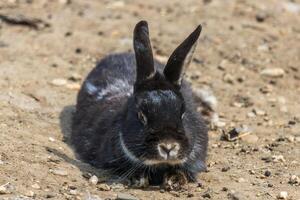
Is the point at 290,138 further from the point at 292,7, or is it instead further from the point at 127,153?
the point at 292,7

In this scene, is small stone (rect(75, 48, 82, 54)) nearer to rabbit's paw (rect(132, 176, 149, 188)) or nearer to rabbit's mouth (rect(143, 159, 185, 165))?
rabbit's paw (rect(132, 176, 149, 188))

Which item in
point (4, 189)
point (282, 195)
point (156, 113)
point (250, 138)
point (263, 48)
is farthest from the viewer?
point (263, 48)

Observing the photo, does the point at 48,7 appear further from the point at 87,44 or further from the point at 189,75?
the point at 189,75

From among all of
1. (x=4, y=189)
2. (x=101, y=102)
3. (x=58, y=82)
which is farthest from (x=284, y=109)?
(x=4, y=189)

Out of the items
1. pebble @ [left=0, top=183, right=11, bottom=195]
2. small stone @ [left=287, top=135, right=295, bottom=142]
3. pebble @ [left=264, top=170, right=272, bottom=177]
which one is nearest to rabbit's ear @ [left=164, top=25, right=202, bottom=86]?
pebble @ [left=264, top=170, right=272, bottom=177]

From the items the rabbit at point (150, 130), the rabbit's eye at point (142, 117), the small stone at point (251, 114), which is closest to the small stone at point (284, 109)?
the small stone at point (251, 114)

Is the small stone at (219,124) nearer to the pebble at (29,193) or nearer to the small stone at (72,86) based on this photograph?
the small stone at (72,86)
